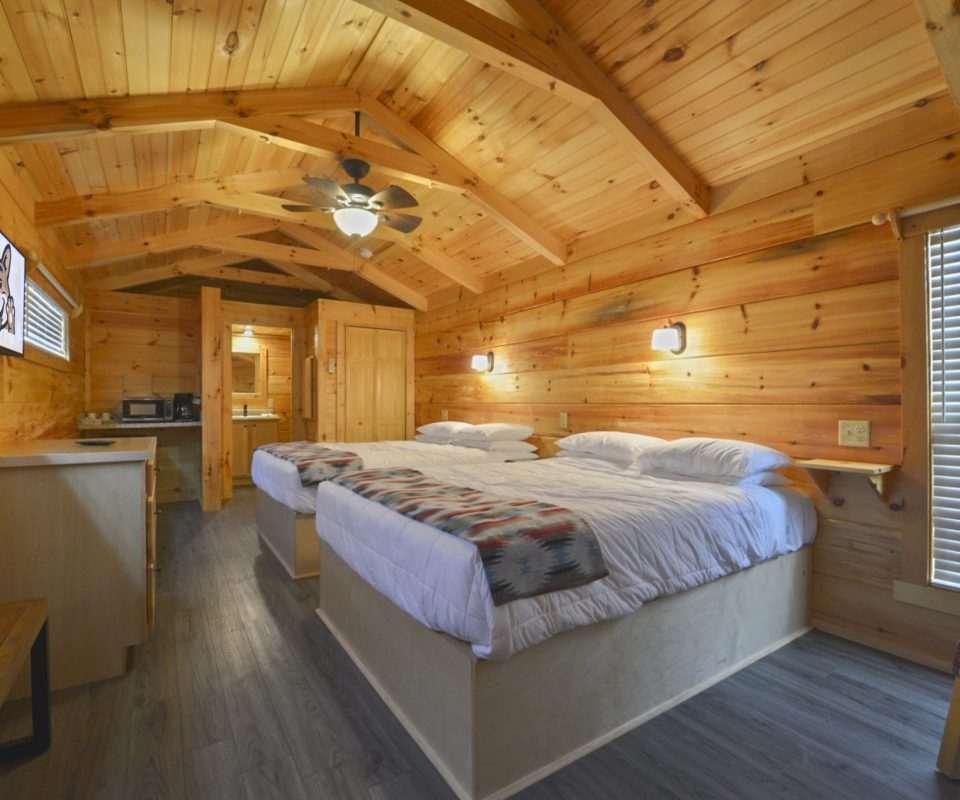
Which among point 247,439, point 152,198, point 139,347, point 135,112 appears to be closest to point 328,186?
point 135,112

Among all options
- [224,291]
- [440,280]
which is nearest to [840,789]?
[440,280]

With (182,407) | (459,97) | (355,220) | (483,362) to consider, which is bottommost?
(182,407)

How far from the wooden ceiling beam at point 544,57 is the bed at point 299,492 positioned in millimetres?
2366

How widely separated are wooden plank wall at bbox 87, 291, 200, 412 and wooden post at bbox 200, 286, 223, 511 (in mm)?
631

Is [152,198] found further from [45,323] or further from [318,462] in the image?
[318,462]

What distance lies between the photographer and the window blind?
2.06m

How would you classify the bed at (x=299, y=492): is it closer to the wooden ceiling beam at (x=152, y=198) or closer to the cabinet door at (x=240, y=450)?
the wooden ceiling beam at (x=152, y=198)

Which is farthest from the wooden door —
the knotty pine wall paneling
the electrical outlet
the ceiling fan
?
the electrical outlet

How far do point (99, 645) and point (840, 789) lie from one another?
2.80 meters

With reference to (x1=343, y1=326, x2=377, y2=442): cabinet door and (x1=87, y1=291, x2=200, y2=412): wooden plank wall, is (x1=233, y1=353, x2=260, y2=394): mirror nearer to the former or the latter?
(x1=87, y1=291, x2=200, y2=412): wooden plank wall

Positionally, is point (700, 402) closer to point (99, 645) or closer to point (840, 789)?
point (840, 789)

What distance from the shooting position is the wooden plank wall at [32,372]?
2.55 metres

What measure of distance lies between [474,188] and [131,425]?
4.31 m

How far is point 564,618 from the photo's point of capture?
1.47 metres
